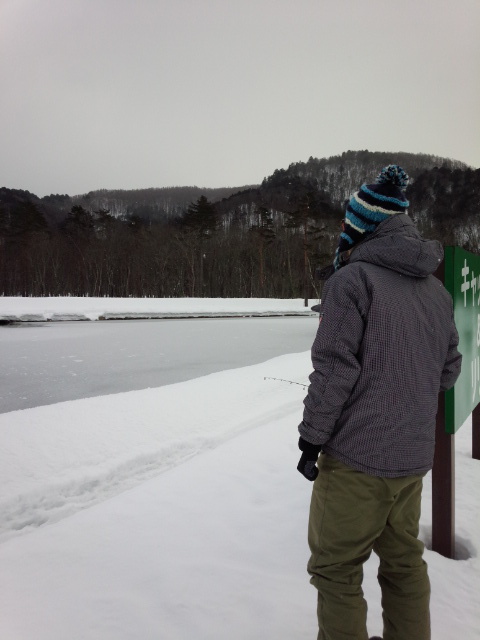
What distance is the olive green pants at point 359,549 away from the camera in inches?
51.7

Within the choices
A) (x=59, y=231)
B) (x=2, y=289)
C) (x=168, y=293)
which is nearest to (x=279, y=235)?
(x=168, y=293)

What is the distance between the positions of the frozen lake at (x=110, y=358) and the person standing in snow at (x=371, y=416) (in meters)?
5.29

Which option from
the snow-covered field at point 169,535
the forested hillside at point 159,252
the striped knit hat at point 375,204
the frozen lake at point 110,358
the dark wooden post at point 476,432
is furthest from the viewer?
the forested hillside at point 159,252

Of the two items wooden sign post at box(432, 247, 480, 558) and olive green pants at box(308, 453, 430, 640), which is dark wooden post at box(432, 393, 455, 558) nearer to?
wooden sign post at box(432, 247, 480, 558)

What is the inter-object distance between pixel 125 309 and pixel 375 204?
75.8 feet

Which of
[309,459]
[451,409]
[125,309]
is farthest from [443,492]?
[125,309]

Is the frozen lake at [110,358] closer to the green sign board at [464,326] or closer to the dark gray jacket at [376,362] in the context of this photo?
the green sign board at [464,326]

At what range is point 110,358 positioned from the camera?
9.52 metres

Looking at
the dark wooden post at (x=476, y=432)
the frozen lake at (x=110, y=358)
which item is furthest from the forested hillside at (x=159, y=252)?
the dark wooden post at (x=476, y=432)

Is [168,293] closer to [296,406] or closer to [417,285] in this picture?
[296,406]

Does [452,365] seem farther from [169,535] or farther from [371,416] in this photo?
[169,535]

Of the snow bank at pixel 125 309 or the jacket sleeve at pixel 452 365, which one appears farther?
the snow bank at pixel 125 309

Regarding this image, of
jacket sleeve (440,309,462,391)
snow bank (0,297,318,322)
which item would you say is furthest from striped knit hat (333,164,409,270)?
snow bank (0,297,318,322)

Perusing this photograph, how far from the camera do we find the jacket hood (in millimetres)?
1346
